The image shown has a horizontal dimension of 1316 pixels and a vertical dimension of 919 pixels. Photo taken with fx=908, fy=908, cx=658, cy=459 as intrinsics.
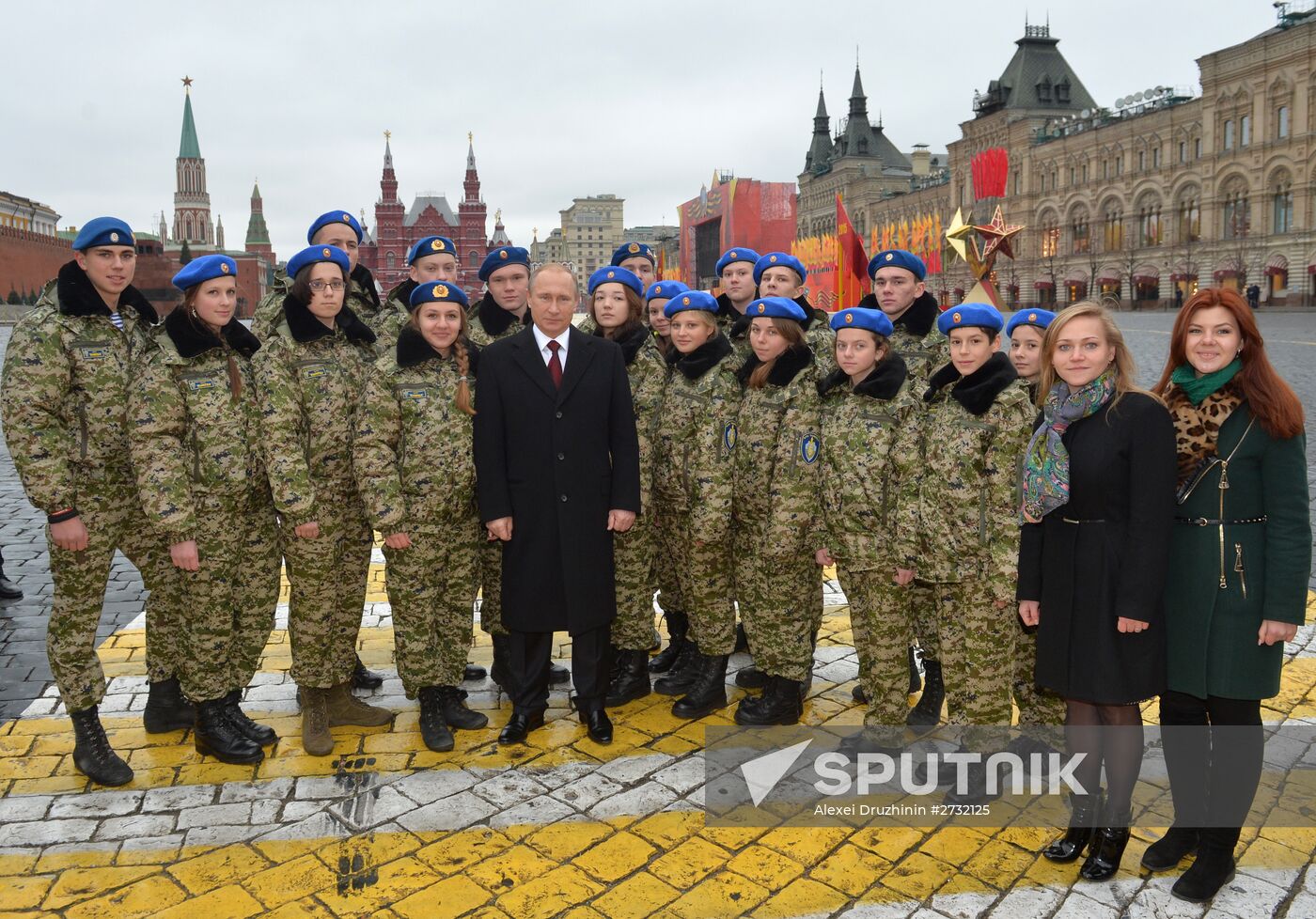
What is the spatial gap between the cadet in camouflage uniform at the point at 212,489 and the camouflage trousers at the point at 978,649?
324 cm

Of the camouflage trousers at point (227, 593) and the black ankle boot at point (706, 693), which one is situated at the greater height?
the camouflage trousers at point (227, 593)

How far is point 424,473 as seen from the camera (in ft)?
14.5

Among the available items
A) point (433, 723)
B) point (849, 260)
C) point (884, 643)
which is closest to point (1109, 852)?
point (884, 643)

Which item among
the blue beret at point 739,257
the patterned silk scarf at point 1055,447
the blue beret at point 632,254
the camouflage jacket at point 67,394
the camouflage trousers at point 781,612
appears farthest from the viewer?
the blue beret at point 632,254

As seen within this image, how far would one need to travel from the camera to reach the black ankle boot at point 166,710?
468 centimetres

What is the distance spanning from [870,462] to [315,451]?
263 centimetres

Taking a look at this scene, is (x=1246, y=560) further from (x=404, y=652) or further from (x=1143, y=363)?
(x=1143, y=363)

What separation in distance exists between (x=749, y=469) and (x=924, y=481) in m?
1.02

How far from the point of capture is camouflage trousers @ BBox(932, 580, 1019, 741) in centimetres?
380

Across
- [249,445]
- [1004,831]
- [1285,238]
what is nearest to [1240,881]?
[1004,831]

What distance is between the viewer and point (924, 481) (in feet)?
13.0

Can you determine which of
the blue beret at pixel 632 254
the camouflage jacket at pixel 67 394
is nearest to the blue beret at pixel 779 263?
the blue beret at pixel 632 254

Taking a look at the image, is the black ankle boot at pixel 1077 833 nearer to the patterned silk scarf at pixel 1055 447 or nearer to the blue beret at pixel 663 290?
the patterned silk scarf at pixel 1055 447

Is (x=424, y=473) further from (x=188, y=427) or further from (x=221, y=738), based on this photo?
(x=221, y=738)
